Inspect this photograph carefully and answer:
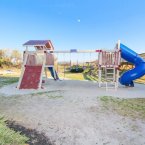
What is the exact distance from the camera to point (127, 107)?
6891mm

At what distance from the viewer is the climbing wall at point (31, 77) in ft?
36.4

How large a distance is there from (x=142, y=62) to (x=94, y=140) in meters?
7.90

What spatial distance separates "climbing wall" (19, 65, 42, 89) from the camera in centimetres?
1110

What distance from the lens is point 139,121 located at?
556cm

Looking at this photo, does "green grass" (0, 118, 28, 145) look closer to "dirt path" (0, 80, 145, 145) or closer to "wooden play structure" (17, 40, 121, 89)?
"dirt path" (0, 80, 145, 145)

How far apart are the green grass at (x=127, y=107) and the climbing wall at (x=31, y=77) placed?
4408 mm

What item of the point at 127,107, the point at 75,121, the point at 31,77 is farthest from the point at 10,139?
the point at 31,77

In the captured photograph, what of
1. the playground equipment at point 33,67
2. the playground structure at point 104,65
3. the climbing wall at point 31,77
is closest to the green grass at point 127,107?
the playground structure at point 104,65

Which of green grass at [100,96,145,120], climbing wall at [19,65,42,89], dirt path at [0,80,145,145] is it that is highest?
climbing wall at [19,65,42,89]

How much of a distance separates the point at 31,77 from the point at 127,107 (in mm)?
6440

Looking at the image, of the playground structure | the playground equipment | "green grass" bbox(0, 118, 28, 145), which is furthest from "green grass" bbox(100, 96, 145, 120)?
the playground equipment

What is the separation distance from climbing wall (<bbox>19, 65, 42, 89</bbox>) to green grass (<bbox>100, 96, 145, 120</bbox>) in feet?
14.5

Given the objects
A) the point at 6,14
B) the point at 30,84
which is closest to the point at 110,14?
the point at 6,14

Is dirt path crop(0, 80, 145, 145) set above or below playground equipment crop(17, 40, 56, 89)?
below
